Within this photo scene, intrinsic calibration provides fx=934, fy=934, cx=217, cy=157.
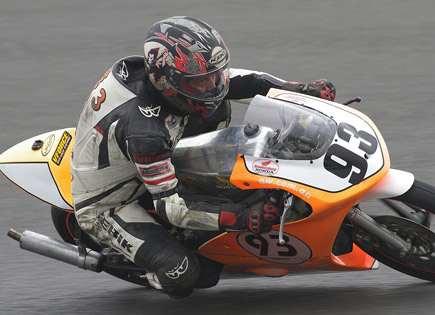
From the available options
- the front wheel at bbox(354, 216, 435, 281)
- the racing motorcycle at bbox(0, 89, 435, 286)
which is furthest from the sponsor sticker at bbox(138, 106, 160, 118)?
the front wheel at bbox(354, 216, 435, 281)

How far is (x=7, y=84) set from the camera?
9352 mm

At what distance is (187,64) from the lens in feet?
15.0

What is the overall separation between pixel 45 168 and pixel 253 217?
148 centimetres

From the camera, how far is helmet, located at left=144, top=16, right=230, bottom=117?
458 centimetres

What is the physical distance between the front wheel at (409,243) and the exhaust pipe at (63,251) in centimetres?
151

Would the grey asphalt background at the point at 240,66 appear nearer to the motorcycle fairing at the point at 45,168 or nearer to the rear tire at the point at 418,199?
the rear tire at the point at 418,199

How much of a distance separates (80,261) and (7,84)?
446 cm

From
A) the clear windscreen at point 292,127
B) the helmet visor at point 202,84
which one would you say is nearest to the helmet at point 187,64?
the helmet visor at point 202,84

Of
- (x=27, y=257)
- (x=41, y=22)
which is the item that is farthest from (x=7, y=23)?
(x=27, y=257)

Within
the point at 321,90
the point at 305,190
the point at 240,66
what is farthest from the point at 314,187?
the point at 240,66

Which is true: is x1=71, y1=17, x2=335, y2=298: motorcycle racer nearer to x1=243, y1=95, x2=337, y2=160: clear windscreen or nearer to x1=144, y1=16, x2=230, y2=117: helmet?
x1=144, y1=16, x2=230, y2=117: helmet

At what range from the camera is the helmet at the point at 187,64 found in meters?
4.58

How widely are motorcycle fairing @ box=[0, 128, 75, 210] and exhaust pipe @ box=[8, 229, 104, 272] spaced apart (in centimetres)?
24

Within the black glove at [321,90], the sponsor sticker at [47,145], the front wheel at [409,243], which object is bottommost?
the sponsor sticker at [47,145]
